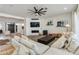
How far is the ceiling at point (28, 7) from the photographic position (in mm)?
1867

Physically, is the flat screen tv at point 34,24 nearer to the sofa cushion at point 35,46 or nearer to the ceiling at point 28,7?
the ceiling at point 28,7

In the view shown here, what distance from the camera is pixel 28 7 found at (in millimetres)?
1916

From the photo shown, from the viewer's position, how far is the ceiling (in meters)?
1.87

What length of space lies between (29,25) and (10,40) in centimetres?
44

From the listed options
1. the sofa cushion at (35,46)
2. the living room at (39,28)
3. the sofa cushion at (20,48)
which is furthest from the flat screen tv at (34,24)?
the sofa cushion at (20,48)

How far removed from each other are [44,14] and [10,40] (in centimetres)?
76

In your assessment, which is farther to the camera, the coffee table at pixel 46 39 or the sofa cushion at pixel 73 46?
the coffee table at pixel 46 39

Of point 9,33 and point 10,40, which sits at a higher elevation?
point 9,33

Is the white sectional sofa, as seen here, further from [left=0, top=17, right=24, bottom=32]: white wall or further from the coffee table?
[left=0, top=17, right=24, bottom=32]: white wall
